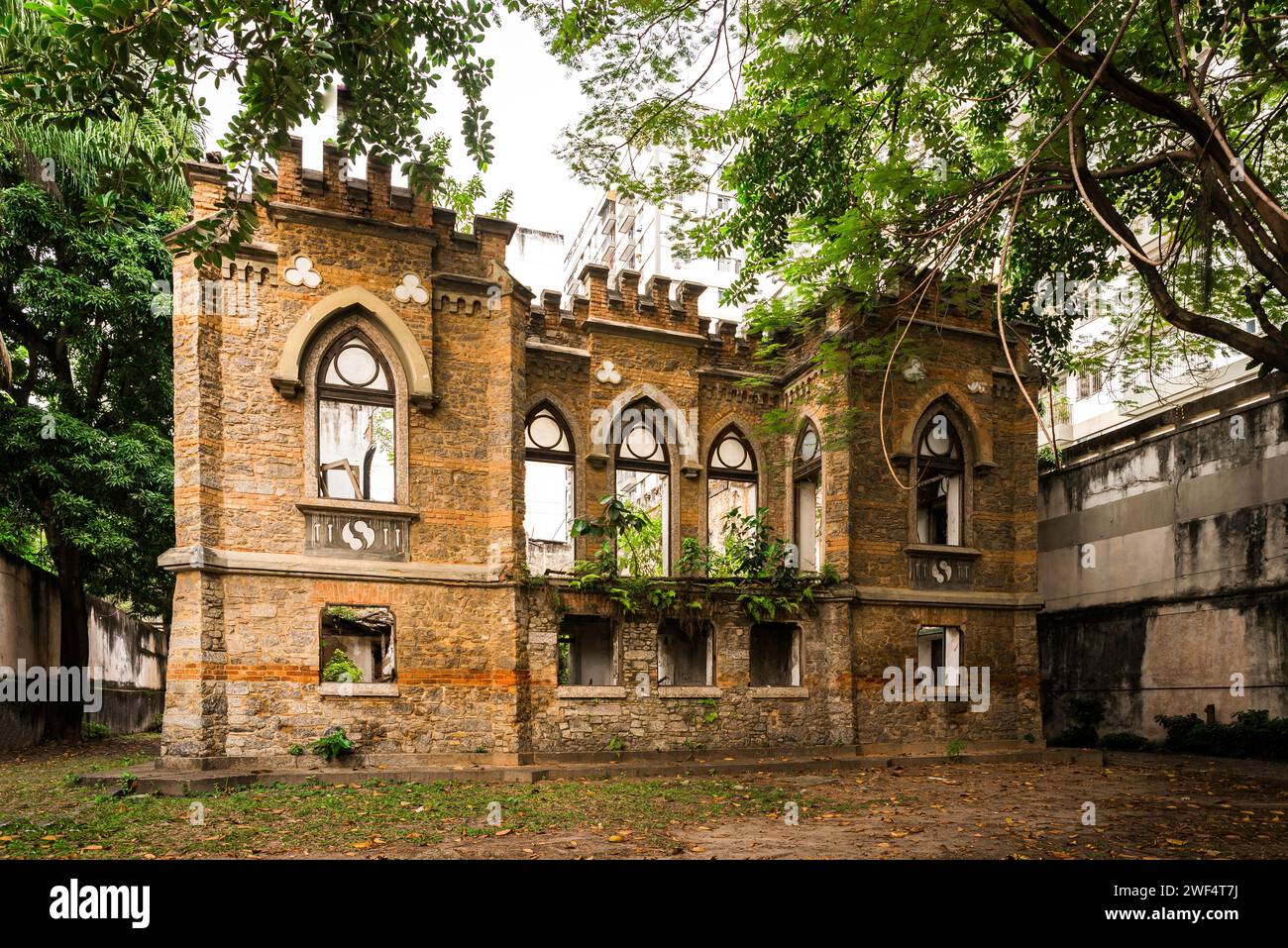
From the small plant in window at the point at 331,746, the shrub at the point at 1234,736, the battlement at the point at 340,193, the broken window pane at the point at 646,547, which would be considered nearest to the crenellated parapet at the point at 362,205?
the battlement at the point at 340,193

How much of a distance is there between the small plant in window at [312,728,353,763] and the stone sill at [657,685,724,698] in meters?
4.81

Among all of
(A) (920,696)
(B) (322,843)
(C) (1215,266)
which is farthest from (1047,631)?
(B) (322,843)

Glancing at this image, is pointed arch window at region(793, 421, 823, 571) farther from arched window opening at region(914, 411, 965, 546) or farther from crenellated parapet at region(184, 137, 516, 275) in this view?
crenellated parapet at region(184, 137, 516, 275)

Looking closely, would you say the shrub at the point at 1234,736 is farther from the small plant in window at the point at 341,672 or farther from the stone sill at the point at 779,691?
the small plant in window at the point at 341,672

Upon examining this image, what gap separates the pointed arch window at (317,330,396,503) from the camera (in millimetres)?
13641

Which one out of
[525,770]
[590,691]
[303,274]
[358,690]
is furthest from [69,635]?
[590,691]

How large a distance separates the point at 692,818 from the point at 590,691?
14.7 ft

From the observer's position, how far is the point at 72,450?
53.1ft

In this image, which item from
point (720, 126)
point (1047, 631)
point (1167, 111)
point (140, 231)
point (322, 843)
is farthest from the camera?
point (1047, 631)

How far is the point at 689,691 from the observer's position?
14.7 metres

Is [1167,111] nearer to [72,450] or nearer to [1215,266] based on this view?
[1215,266]

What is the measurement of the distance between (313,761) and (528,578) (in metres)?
3.94

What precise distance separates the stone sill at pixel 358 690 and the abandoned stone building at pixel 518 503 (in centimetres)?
4

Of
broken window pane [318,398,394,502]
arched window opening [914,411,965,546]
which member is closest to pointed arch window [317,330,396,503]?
broken window pane [318,398,394,502]
